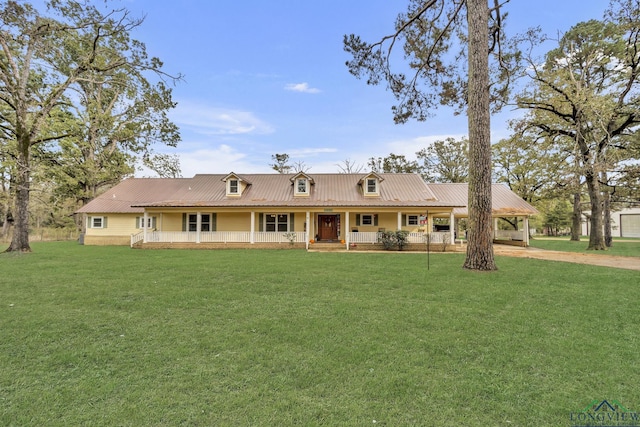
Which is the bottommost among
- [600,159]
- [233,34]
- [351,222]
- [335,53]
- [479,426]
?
[479,426]

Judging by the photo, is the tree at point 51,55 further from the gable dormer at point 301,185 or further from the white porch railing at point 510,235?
the white porch railing at point 510,235

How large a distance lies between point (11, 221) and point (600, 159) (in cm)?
4085

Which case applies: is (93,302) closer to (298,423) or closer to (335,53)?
(298,423)

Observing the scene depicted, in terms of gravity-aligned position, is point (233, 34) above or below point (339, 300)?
above

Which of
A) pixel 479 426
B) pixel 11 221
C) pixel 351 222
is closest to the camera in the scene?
pixel 479 426

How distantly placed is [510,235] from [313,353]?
2176 cm

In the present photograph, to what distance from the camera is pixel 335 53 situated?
12250 mm

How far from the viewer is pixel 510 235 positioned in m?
20.4

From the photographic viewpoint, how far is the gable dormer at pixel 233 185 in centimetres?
1811

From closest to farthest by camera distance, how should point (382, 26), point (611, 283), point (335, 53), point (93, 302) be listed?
point (93, 302)
point (611, 283)
point (382, 26)
point (335, 53)

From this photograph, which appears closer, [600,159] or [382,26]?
[382,26]

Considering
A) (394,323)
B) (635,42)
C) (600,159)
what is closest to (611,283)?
(394,323)

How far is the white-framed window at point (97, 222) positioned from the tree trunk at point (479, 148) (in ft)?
71.1

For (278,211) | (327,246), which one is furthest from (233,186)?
(327,246)
